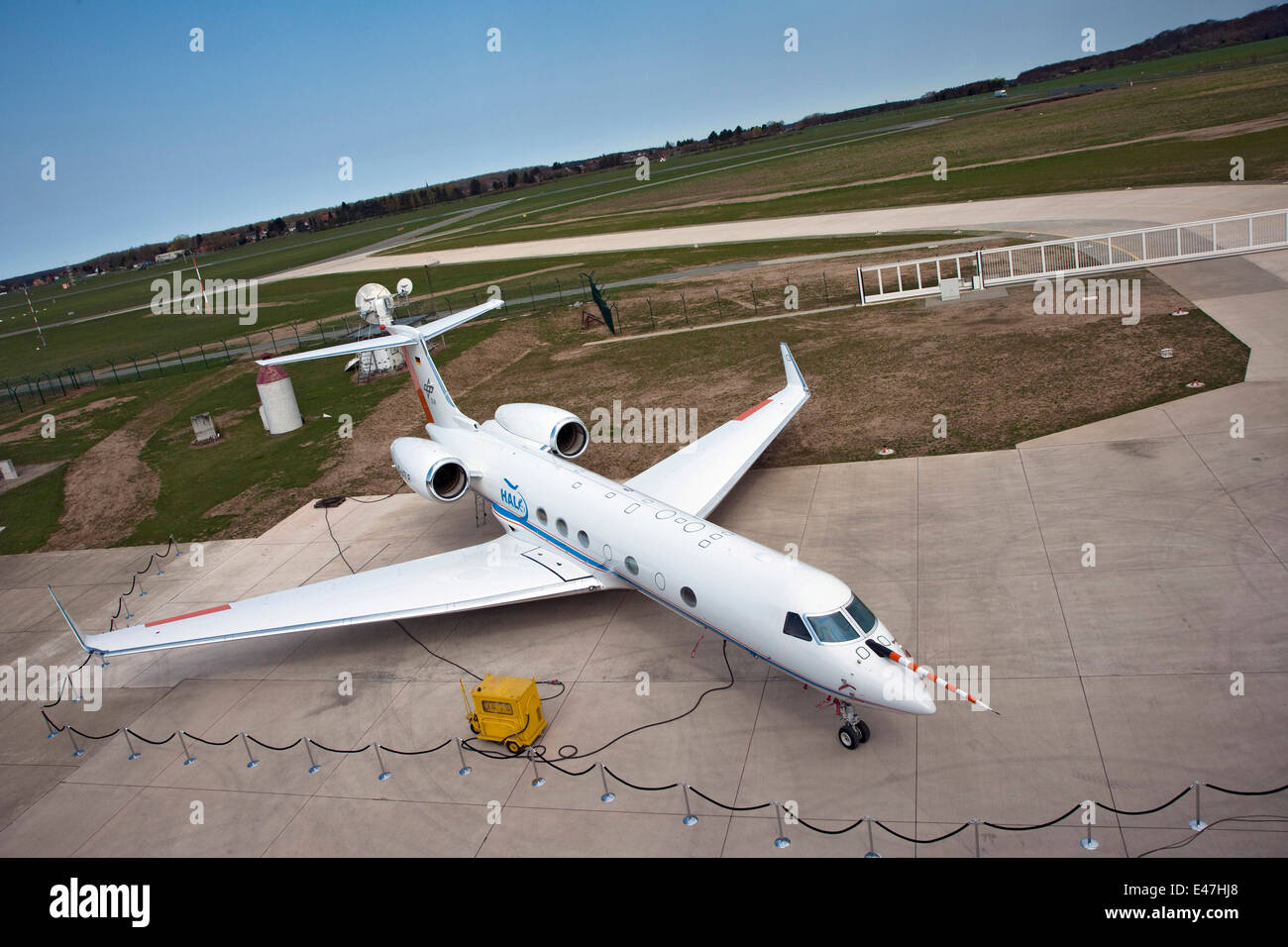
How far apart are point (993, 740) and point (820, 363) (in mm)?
19740

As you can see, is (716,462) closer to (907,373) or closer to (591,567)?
(591,567)

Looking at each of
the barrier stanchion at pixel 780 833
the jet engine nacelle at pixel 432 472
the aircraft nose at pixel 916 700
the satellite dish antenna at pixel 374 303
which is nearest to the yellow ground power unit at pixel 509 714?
the barrier stanchion at pixel 780 833

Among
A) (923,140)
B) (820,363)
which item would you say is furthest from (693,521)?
(923,140)

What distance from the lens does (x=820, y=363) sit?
29.8 m

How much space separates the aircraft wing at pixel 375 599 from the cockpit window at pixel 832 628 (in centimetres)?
542

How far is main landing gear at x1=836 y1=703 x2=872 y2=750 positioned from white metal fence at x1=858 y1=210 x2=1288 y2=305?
85.6 feet

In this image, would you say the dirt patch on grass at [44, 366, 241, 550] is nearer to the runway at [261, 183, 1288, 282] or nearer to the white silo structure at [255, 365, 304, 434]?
the white silo structure at [255, 365, 304, 434]

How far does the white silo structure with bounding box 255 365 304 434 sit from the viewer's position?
3183 cm

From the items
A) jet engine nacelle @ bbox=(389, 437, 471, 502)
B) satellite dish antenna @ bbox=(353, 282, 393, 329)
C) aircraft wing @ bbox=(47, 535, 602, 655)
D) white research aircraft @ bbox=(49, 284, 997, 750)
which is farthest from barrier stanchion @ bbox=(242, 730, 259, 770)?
satellite dish antenna @ bbox=(353, 282, 393, 329)

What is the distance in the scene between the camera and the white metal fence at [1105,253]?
31.9 metres

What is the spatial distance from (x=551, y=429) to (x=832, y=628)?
33.1 ft

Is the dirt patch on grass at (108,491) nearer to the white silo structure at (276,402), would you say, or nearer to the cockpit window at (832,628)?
the white silo structure at (276,402)

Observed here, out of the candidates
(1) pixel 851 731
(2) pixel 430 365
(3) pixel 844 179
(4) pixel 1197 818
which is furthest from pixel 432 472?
(3) pixel 844 179
